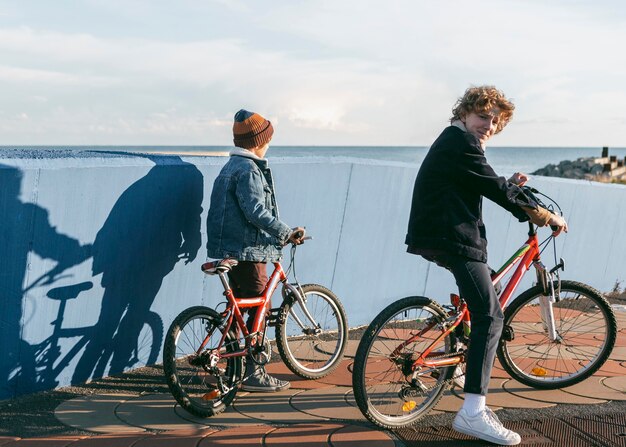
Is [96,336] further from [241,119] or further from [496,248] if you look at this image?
[496,248]

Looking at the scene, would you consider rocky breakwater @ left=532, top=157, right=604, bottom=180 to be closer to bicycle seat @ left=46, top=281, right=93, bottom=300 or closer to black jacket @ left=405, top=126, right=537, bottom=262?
black jacket @ left=405, top=126, right=537, bottom=262

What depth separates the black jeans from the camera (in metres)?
4.43

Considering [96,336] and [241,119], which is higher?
[241,119]

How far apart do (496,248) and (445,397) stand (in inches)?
152

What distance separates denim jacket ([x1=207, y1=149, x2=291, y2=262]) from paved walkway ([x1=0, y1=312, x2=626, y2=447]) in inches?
36.1

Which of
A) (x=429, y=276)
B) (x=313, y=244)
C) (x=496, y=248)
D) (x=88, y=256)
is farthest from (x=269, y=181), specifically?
(x=496, y=248)

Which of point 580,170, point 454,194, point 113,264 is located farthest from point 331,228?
point 580,170

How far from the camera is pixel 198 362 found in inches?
185

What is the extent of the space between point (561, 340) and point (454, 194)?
1.57m

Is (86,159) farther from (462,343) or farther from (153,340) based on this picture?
(462,343)

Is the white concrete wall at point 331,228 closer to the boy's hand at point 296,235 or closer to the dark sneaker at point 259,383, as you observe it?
the dark sneaker at point 259,383

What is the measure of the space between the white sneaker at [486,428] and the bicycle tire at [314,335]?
139cm

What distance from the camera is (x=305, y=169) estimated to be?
21.7 ft

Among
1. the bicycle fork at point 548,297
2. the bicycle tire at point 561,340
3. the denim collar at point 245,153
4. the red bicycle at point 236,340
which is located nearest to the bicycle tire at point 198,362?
the red bicycle at point 236,340
